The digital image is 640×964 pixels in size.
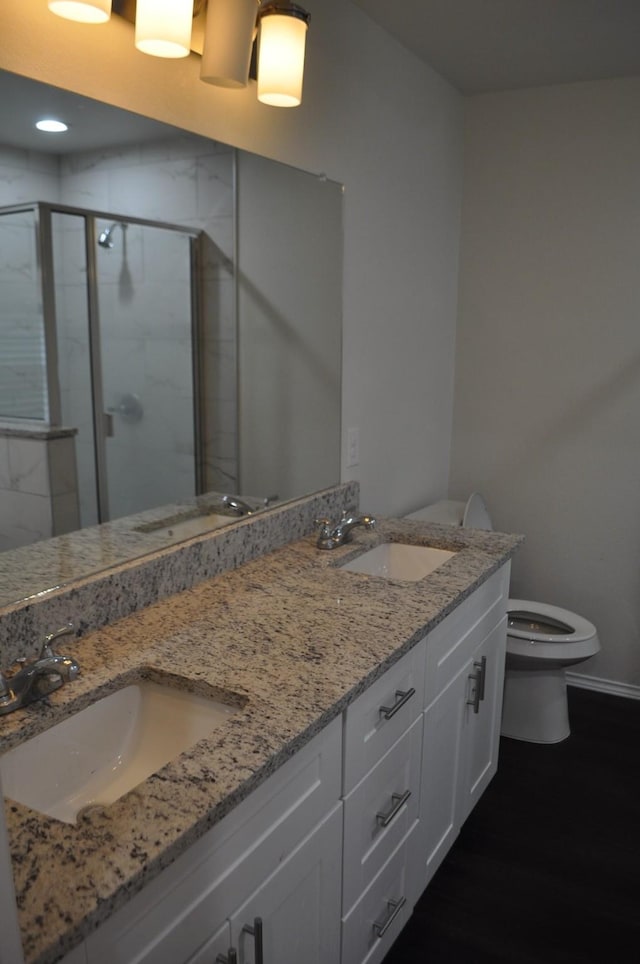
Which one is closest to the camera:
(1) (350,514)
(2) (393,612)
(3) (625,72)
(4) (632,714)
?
(2) (393,612)

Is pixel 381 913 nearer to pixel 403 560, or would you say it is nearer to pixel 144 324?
pixel 403 560

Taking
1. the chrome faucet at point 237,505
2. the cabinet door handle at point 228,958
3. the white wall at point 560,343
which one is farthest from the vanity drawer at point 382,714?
the white wall at point 560,343

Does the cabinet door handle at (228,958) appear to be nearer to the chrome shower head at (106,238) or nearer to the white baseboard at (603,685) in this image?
the chrome shower head at (106,238)

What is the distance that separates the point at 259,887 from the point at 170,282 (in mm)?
1187

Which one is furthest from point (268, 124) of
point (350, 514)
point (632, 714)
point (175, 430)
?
point (632, 714)

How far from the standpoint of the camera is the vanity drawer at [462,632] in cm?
179

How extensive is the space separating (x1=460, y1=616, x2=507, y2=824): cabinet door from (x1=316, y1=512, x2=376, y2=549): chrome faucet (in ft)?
1.54

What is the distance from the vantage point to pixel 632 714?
10.0 feet

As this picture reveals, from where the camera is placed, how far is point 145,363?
5.40 feet

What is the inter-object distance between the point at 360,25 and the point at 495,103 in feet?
3.19

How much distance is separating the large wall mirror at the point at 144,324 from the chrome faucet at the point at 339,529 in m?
0.15

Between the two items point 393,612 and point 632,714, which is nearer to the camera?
point 393,612

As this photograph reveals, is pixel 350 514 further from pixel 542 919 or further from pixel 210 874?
pixel 210 874

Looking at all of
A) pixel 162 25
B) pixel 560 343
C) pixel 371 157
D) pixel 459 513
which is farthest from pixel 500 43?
pixel 459 513
